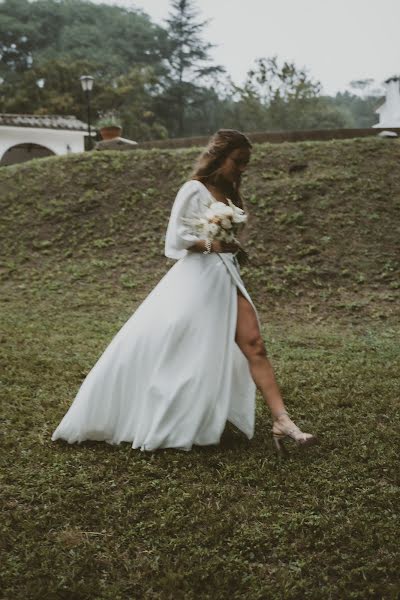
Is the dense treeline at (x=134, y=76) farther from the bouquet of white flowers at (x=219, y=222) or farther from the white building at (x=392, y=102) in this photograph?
the bouquet of white flowers at (x=219, y=222)

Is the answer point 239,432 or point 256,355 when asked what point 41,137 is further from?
point 256,355

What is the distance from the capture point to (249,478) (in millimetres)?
3625

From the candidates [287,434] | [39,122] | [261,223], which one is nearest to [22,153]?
[39,122]

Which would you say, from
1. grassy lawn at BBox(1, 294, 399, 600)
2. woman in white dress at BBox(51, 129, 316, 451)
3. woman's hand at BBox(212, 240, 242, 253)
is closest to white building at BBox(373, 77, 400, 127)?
grassy lawn at BBox(1, 294, 399, 600)

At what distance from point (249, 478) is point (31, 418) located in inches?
73.9

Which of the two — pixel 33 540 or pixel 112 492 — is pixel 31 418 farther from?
pixel 33 540

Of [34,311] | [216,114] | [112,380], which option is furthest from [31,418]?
[216,114]

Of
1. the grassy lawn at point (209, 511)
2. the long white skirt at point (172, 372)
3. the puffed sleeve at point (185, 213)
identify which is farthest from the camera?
the puffed sleeve at point (185, 213)

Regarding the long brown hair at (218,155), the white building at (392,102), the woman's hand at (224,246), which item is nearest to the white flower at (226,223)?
the woman's hand at (224,246)

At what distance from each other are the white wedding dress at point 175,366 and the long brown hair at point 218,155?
0.11m

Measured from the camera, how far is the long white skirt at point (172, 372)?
12.9ft

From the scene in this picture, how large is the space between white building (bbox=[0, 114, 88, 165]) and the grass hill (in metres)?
11.3

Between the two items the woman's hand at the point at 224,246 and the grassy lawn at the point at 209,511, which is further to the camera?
the woman's hand at the point at 224,246

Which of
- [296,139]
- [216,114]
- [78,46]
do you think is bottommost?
[296,139]
